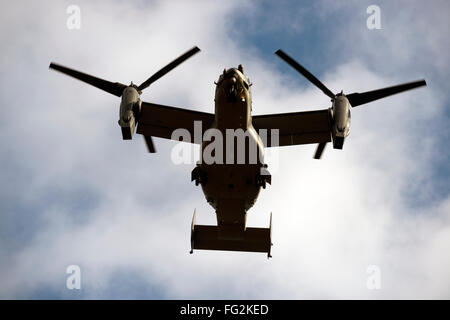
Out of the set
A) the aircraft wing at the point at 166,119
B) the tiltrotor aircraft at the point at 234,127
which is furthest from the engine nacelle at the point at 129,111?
the aircraft wing at the point at 166,119

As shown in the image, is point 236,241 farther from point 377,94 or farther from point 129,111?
point 377,94

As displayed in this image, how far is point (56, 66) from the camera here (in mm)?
22375

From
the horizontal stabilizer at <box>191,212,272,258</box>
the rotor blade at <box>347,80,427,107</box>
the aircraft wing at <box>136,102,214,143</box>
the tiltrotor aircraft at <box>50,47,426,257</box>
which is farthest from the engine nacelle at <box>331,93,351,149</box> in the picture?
the horizontal stabilizer at <box>191,212,272,258</box>

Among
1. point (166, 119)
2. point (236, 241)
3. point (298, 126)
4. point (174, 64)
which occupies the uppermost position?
point (174, 64)

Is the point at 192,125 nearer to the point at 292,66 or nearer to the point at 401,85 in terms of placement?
the point at 292,66

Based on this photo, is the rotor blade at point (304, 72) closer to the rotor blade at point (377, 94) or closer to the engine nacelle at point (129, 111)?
the rotor blade at point (377, 94)

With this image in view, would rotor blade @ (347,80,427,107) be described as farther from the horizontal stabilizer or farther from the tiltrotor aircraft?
the horizontal stabilizer

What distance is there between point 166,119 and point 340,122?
25.6ft

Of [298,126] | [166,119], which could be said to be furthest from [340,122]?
[166,119]

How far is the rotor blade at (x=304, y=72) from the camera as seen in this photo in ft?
74.8

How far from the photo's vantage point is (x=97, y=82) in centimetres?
2253

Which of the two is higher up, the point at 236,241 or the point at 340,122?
the point at 340,122
